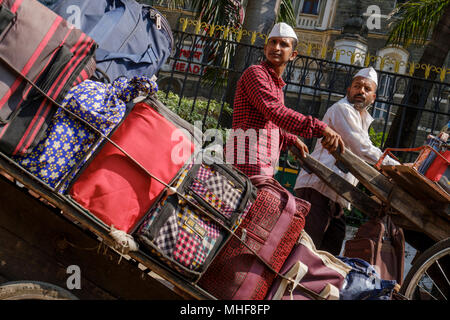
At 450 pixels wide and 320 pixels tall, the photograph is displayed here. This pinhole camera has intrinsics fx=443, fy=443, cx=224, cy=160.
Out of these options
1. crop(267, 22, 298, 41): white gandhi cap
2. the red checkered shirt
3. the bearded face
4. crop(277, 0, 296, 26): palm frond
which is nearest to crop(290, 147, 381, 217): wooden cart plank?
the red checkered shirt

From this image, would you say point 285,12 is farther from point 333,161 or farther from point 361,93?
point 333,161

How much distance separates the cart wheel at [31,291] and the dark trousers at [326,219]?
1.85 m

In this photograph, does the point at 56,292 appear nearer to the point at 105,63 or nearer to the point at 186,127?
the point at 186,127

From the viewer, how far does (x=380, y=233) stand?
2.96m

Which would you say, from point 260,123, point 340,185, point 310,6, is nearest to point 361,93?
point 340,185

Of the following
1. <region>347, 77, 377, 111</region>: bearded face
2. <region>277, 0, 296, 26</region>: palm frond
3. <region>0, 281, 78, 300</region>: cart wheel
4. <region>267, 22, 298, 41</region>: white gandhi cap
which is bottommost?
<region>0, 281, 78, 300</region>: cart wheel

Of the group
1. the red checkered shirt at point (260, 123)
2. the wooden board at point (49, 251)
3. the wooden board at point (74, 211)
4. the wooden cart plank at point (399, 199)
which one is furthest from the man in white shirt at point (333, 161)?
the wooden board at point (49, 251)

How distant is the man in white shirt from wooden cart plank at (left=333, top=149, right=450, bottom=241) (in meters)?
0.29

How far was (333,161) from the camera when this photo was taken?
341 cm

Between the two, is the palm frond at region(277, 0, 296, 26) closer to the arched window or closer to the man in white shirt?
the man in white shirt

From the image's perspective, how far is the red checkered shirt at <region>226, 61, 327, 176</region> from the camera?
2.56 meters

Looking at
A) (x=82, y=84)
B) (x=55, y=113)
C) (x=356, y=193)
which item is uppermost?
(x=82, y=84)
